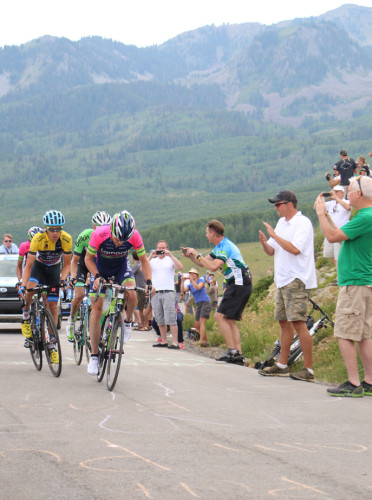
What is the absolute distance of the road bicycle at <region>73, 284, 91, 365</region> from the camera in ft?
37.3

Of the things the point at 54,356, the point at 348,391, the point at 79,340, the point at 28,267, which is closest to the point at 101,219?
the point at 28,267

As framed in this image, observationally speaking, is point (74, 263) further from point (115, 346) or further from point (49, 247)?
point (115, 346)

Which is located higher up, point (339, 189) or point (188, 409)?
point (339, 189)

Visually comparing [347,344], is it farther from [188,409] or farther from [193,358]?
[193,358]

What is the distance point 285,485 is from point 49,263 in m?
6.98

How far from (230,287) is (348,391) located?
13.6ft

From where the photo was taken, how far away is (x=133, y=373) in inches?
429

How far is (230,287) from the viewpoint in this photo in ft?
41.4

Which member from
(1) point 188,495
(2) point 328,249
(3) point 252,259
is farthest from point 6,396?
(3) point 252,259

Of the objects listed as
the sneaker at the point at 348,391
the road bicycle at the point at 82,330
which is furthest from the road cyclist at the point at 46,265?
the sneaker at the point at 348,391

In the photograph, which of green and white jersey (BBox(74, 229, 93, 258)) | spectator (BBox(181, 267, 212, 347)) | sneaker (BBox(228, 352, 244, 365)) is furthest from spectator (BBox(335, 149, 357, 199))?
green and white jersey (BBox(74, 229, 93, 258))

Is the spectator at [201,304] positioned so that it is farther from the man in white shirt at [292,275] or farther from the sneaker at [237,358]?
the man in white shirt at [292,275]

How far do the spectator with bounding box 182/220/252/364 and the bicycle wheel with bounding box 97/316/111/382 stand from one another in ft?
10.4

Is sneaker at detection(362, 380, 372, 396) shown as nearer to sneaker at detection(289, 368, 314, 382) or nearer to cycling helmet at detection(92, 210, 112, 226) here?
sneaker at detection(289, 368, 314, 382)
